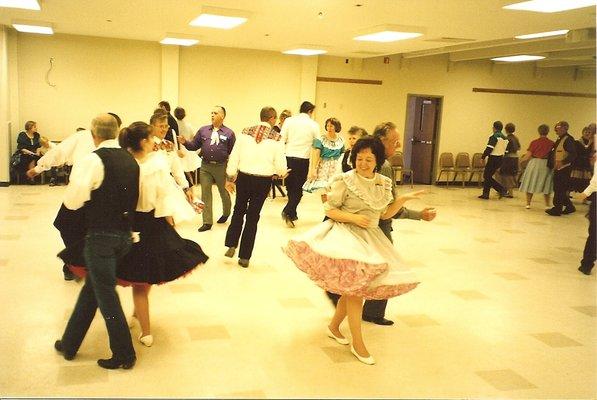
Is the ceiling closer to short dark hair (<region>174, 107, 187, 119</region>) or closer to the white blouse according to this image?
short dark hair (<region>174, 107, 187, 119</region>)

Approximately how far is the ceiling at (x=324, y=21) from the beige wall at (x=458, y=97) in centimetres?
219

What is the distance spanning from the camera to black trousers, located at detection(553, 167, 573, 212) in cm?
1089

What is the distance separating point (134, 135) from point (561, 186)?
965 cm

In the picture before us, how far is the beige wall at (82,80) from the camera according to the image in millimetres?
12180

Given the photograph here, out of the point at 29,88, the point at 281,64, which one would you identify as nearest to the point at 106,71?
the point at 29,88

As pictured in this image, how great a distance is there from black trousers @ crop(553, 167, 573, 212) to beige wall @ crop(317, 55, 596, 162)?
4.68 m

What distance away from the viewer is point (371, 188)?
3938mm

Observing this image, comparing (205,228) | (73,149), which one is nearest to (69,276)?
(73,149)

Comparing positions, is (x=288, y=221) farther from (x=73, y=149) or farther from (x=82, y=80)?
(x=82, y=80)

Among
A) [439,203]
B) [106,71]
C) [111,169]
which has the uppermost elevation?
[106,71]

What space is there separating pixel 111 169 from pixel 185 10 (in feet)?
18.7

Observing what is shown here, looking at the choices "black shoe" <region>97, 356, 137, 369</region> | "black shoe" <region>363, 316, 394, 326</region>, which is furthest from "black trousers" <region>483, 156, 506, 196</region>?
"black shoe" <region>97, 356, 137, 369</region>

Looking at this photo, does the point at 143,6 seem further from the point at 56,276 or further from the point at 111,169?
the point at 111,169

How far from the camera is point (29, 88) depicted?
40.0 ft
